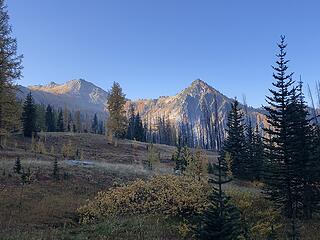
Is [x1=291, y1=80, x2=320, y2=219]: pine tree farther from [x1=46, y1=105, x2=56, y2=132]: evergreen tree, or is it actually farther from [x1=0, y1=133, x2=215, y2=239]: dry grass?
[x1=46, y1=105, x2=56, y2=132]: evergreen tree

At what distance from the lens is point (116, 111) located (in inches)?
2768

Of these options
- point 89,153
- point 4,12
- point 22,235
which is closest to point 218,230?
point 22,235

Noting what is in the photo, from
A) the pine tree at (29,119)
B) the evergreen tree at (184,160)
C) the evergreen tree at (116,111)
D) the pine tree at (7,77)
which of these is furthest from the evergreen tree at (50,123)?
the pine tree at (7,77)

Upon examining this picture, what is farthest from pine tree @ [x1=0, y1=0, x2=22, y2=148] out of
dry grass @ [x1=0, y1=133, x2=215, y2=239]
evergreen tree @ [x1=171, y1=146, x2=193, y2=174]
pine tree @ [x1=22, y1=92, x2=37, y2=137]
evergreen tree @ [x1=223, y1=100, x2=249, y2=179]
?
pine tree @ [x1=22, y1=92, x2=37, y2=137]

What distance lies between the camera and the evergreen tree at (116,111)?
6975 cm

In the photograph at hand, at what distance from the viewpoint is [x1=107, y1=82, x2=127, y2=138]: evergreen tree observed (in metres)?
69.8

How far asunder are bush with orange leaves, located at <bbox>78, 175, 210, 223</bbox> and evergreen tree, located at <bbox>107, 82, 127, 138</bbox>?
4648 centimetres

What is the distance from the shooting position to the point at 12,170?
28.4m

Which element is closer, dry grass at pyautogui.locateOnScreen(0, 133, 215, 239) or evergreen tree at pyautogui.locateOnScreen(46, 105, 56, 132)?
dry grass at pyautogui.locateOnScreen(0, 133, 215, 239)

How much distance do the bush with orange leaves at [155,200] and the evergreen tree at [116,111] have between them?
46.5 metres

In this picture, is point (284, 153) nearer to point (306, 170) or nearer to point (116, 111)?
point (306, 170)

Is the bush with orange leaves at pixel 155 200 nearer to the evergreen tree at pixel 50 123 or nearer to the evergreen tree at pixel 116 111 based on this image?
the evergreen tree at pixel 116 111

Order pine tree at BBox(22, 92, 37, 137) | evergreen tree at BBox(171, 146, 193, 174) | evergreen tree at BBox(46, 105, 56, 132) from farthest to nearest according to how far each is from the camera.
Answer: evergreen tree at BBox(46, 105, 56, 132), pine tree at BBox(22, 92, 37, 137), evergreen tree at BBox(171, 146, 193, 174)

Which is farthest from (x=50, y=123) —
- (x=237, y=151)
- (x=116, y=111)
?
(x=237, y=151)
